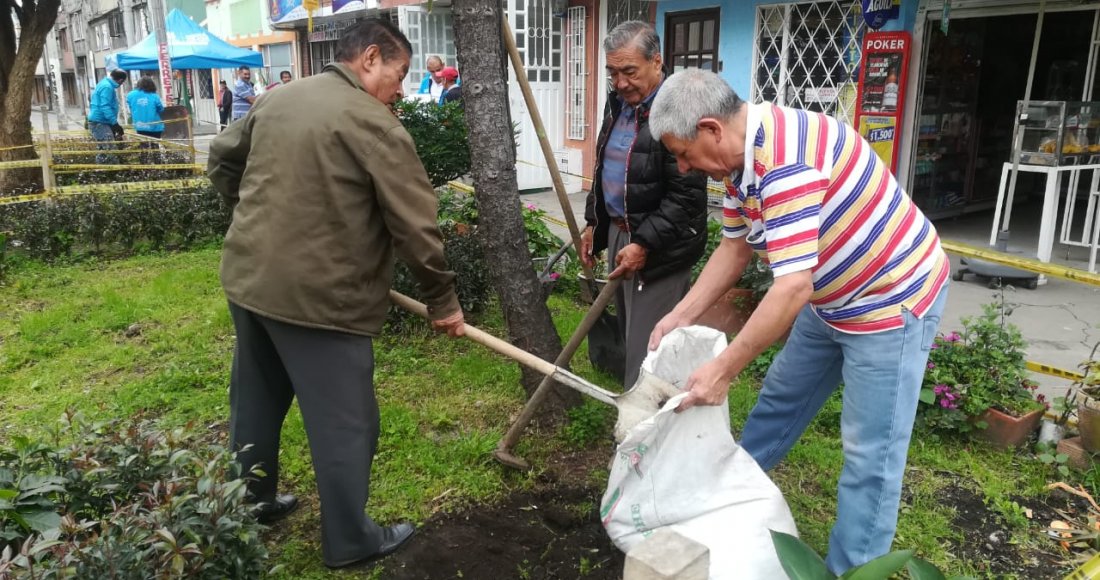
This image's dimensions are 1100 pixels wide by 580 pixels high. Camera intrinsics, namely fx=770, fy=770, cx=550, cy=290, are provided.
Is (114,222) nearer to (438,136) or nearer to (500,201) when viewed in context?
(438,136)

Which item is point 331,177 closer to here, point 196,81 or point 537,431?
point 537,431

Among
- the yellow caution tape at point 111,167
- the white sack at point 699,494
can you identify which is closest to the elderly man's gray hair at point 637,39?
the white sack at point 699,494

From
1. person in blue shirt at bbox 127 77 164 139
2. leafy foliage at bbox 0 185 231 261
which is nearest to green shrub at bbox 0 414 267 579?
leafy foliage at bbox 0 185 231 261

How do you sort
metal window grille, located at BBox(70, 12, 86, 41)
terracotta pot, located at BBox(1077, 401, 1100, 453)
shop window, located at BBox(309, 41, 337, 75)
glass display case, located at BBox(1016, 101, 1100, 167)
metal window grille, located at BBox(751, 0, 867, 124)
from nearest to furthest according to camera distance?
terracotta pot, located at BBox(1077, 401, 1100, 453) → glass display case, located at BBox(1016, 101, 1100, 167) → metal window grille, located at BBox(751, 0, 867, 124) → shop window, located at BBox(309, 41, 337, 75) → metal window grille, located at BBox(70, 12, 86, 41)

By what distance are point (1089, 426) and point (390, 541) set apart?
2.95 m

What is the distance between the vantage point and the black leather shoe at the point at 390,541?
2771 millimetres

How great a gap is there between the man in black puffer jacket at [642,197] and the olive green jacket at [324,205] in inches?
40.3

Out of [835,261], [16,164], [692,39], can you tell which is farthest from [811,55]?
[16,164]

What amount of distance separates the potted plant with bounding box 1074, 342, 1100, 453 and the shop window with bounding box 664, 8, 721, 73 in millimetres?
6375

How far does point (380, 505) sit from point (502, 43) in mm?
2226

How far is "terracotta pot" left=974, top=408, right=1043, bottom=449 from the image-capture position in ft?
11.4

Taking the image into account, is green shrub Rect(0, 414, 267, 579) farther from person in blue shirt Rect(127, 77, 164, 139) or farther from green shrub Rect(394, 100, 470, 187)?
person in blue shirt Rect(127, 77, 164, 139)

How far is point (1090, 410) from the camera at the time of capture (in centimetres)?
329

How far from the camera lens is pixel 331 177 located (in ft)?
7.81
